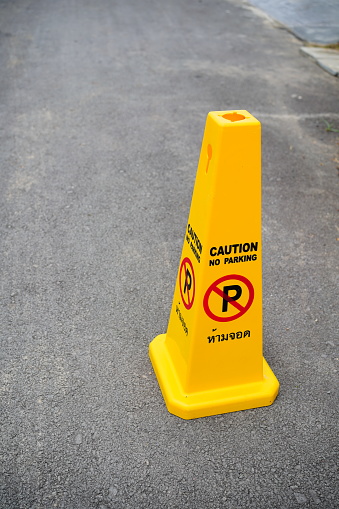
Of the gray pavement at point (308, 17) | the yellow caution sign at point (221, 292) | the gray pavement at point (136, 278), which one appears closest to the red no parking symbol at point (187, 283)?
the yellow caution sign at point (221, 292)

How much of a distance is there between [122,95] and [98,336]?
4.42 meters

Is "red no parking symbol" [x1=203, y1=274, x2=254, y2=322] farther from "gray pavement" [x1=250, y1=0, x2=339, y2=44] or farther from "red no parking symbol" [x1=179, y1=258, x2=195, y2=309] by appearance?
"gray pavement" [x1=250, y1=0, x2=339, y2=44]

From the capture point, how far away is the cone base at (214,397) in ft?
8.76

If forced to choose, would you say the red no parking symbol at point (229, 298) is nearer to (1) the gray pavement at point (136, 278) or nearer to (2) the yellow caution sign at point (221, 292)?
(2) the yellow caution sign at point (221, 292)

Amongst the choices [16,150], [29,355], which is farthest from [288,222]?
[16,150]

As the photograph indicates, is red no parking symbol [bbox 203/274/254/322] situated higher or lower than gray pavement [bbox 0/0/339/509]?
higher

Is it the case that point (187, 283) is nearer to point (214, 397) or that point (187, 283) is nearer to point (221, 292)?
point (221, 292)

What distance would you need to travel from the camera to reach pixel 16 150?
536 cm

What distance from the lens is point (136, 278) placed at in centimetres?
371

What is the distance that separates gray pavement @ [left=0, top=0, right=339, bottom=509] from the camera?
2430 mm

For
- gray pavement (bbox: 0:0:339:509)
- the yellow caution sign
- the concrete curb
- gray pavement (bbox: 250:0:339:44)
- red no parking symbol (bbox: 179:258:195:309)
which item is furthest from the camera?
gray pavement (bbox: 250:0:339:44)

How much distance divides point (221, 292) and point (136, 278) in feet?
4.26

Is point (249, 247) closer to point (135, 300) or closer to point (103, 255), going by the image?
point (135, 300)

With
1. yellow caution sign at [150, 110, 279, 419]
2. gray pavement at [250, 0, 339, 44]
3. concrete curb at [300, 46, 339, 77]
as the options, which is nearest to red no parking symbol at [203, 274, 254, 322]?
yellow caution sign at [150, 110, 279, 419]
